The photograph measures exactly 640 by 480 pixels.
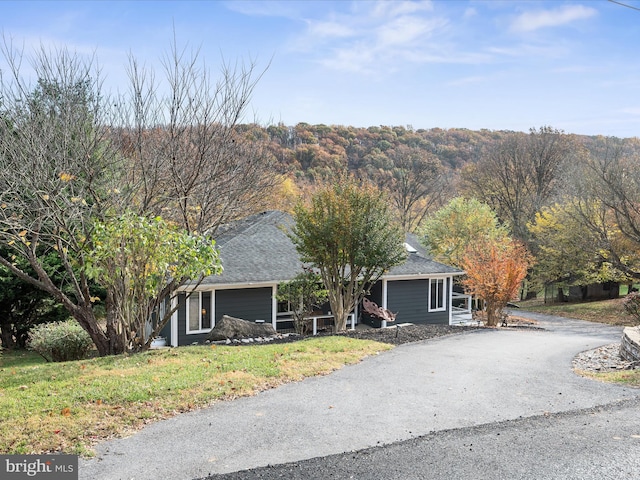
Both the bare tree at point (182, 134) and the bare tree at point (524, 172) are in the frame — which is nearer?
the bare tree at point (182, 134)

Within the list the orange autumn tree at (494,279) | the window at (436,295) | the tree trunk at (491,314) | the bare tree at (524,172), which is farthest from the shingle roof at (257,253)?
the bare tree at (524,172)

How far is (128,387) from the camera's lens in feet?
24.5

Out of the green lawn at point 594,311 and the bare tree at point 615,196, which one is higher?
the bare tree at point 615,196

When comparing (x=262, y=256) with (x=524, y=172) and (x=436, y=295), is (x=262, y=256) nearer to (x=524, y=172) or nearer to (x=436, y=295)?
(x=436, y=295)

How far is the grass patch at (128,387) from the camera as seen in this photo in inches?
229

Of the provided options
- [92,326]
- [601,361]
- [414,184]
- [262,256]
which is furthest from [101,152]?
[414,184]

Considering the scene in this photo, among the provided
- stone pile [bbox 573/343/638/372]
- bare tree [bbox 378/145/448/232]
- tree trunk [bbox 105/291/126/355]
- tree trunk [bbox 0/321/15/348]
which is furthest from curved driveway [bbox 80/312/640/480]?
bare tree [bbox 378/145/448/232]

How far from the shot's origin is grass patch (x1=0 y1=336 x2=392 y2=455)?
581 centimetres

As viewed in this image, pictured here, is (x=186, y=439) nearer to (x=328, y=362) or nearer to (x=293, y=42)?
(x=328, y=362)

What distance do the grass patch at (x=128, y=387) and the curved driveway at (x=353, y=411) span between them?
32cm

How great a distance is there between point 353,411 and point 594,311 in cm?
2565

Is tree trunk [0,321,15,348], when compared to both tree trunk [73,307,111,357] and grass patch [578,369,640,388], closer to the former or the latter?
tree trunk [73,307,111,357]

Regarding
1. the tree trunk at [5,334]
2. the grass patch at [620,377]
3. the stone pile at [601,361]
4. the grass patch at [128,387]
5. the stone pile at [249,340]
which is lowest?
the tree trunk at [5,334]

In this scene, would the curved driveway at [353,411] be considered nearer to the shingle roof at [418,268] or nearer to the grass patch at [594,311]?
the shingle roof at [418,268]
